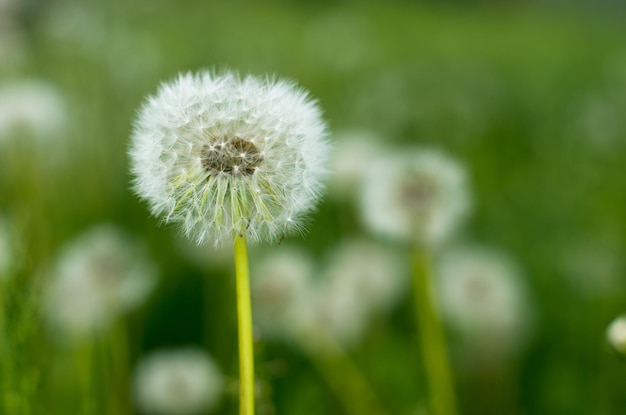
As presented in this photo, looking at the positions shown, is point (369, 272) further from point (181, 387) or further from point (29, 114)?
point (29, 114)

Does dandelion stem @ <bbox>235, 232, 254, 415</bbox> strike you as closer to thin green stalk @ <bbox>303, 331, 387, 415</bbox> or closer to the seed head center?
the seed head center

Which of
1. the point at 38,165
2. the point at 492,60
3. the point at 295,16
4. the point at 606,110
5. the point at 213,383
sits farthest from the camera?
the point at 295,16

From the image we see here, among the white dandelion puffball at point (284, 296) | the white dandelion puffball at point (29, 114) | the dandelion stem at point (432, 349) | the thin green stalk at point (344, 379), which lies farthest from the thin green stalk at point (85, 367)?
the white dandelion puffball at point (29, 114)

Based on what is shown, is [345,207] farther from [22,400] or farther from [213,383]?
[22,400]

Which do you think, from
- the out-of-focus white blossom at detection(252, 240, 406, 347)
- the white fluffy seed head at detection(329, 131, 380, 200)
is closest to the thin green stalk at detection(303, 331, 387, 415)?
the out-of-focus white blossom at detection(252, 240, 406, 347)

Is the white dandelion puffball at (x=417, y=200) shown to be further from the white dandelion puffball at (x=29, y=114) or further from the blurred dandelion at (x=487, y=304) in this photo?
the white dandelion puffball at (x=29, y=114)

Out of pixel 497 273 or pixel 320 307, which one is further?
pixel 497 273

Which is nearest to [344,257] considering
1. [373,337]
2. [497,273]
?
[373,337]
